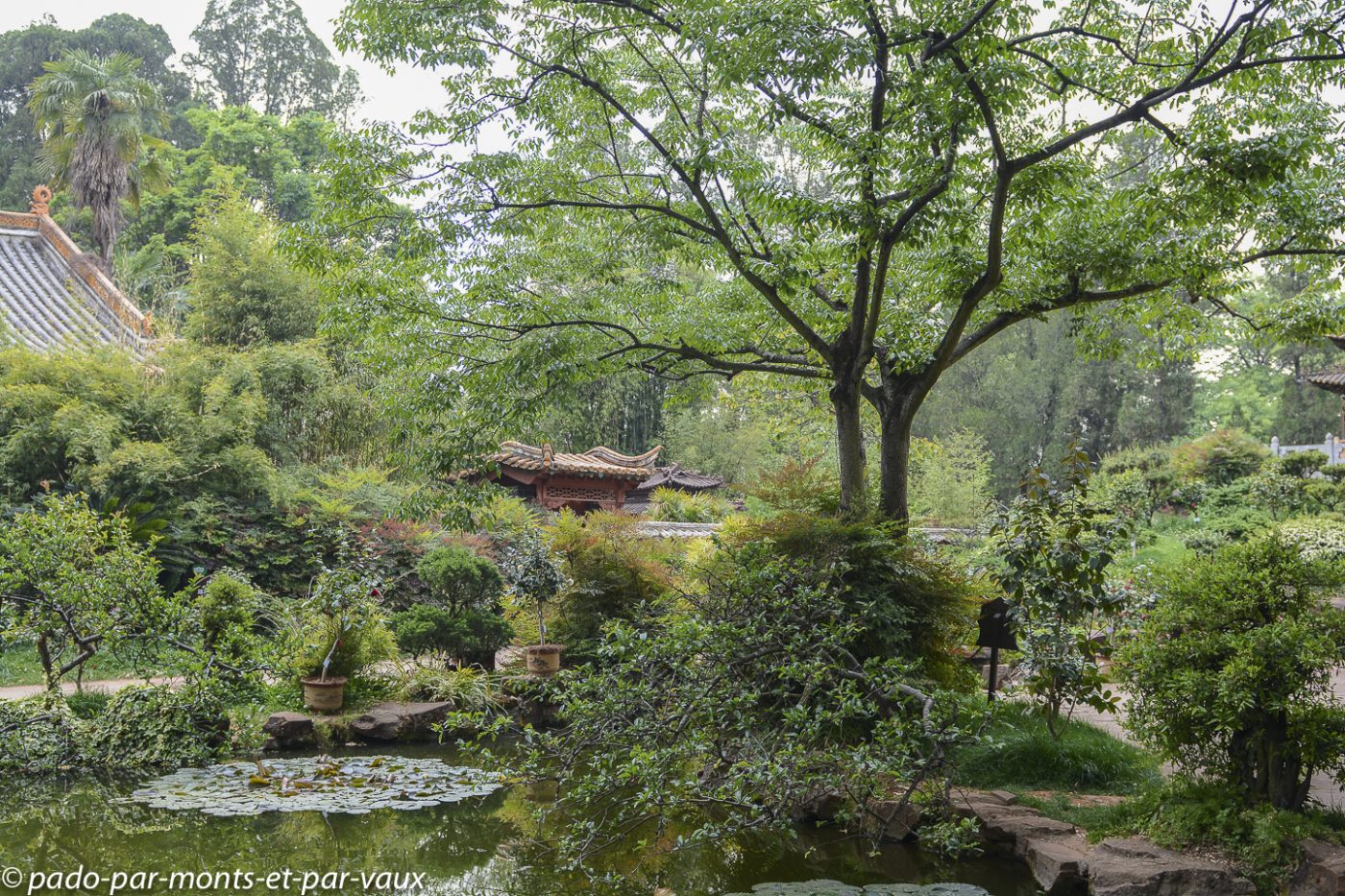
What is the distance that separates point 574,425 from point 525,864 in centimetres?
1737

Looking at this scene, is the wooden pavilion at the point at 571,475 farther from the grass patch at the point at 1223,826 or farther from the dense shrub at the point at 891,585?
the grass patch at the point at 1223,826

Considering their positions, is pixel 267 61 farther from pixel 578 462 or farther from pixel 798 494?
pixel 798 494

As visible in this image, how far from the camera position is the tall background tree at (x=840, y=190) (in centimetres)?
530

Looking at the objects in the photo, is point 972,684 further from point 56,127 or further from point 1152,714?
point 56,127

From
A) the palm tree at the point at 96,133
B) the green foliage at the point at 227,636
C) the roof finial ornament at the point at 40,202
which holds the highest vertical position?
the palm tree at the point at 96,133

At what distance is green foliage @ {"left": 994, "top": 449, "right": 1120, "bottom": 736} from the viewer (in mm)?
5133

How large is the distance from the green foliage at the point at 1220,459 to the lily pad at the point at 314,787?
18.5 meters

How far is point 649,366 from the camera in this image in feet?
24.9

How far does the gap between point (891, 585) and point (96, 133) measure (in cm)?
1652

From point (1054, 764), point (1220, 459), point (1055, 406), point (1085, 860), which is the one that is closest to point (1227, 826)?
point (1085, 860)

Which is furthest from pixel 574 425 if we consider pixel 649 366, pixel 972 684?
pixel 972 684

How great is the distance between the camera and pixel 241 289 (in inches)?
525

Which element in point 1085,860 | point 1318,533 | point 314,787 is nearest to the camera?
point 1085,860

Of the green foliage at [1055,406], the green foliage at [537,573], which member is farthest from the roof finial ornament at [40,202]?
the green foliage at [1055,406]
